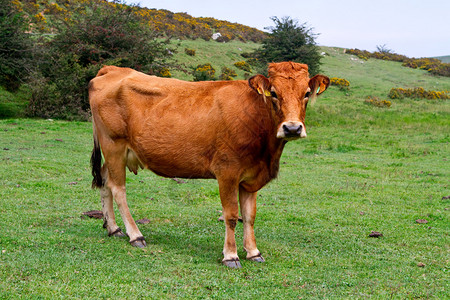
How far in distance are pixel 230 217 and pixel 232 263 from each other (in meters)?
0.62

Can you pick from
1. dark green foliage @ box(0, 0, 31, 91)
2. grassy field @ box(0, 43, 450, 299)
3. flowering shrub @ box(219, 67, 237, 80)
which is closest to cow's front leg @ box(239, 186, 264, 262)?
grassy field @ box(0, 43, 450, 299)

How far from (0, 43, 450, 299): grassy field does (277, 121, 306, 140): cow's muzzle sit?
174cm

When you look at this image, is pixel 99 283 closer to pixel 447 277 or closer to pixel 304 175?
pixel 447 277

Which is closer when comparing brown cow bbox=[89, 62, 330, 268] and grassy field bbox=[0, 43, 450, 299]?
grassy field bbox=[0, 43, 450, 299]

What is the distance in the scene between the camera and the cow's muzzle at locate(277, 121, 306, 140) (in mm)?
5297

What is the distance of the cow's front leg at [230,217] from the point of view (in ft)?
19.7

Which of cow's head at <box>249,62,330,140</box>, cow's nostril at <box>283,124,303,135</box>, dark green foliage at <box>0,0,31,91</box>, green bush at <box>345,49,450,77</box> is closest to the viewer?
cow's nostril at <box>283,124,303,135</box>

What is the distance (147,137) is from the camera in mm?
6641

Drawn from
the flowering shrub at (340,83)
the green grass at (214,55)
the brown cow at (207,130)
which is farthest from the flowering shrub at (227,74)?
the brown cow at (207,130)

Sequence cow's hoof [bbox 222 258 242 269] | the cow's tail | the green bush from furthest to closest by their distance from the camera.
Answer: the green bush < the cow's tail < cow's hoof [bbox 222 258 242 269]

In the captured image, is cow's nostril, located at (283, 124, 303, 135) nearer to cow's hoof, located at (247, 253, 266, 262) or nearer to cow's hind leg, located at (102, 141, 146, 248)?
cow's hoof, located at (247, 253, 266, 262)

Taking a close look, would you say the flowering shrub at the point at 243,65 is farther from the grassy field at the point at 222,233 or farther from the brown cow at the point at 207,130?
the brown cow at the point at 207,130

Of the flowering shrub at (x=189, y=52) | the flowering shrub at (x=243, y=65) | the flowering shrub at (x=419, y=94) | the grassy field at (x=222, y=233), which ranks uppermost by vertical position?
the flowering shrub at (x=189, y=52)

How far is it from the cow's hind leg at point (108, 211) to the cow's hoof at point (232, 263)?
6.63ft
